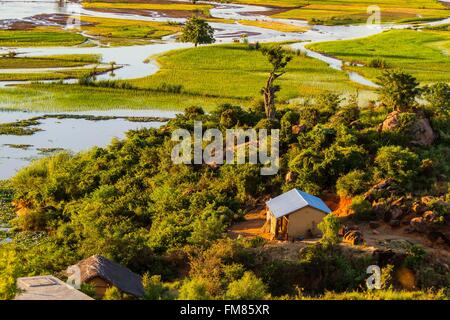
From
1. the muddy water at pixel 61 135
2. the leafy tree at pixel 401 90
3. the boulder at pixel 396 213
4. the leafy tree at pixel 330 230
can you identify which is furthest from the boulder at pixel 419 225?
the muddy water at pixel 61 135

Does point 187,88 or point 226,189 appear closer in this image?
point 226,189

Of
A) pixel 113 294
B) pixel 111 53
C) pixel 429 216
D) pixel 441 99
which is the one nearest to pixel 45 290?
A: pixel 113 294

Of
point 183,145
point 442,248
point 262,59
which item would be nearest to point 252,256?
point 442,248

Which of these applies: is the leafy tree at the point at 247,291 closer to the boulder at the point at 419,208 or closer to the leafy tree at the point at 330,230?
Answer: the leafy tree at the point at 330,230

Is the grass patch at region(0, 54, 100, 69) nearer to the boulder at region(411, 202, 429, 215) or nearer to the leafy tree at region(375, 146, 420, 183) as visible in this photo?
the leafy tree at region(375, 146, 420, 183)

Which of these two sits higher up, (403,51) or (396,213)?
(403,51)

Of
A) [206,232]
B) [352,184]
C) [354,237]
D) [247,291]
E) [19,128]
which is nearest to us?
[247,291]

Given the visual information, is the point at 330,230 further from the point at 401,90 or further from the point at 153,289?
the point at 401,90
